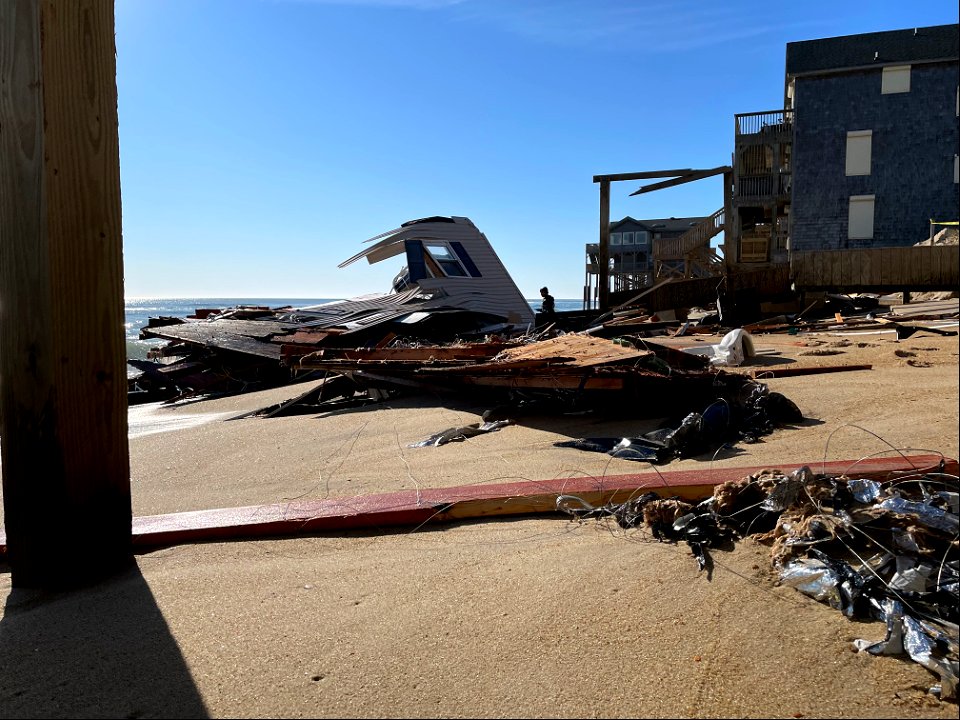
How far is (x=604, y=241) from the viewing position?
624 inches

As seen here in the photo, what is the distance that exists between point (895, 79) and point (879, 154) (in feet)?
10.5

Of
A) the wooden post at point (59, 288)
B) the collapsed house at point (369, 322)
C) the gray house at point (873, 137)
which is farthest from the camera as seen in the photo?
the gray house at point (873, 137)

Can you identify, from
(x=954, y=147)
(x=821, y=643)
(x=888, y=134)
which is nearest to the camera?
(x=821, y=643)

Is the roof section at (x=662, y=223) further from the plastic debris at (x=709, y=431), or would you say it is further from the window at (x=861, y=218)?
the plastic debris at (x=709, y=431)

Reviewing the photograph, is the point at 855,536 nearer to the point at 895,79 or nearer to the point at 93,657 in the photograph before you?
the point at 93,657

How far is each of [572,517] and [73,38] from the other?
2.47 m

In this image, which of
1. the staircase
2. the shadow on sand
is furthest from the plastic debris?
the staircase

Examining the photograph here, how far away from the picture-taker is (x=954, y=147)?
27922 mm

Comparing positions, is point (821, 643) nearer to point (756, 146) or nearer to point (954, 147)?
point (954, 147)

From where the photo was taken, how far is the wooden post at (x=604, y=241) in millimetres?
15414

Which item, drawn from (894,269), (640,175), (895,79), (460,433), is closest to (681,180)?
(640,175)

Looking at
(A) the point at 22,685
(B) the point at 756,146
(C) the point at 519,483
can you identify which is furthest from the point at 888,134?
(A) the point at 22,685

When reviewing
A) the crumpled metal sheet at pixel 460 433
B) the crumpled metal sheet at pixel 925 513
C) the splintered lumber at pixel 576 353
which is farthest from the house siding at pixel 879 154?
the crumpled metal sheet at pixel 925 513

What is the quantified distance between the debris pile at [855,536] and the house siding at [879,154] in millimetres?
31310
